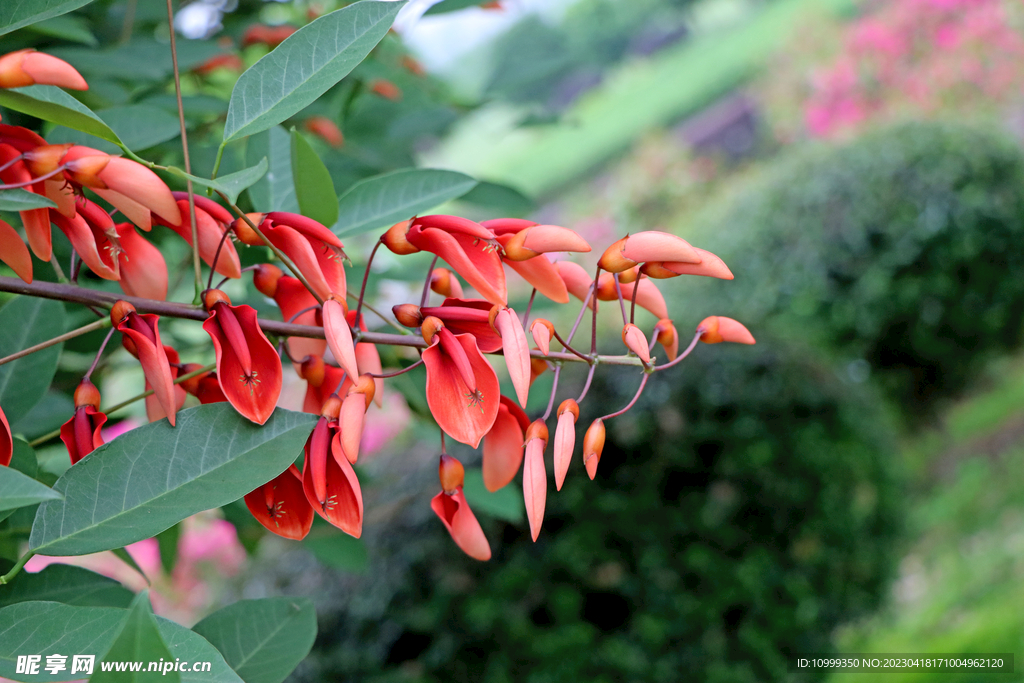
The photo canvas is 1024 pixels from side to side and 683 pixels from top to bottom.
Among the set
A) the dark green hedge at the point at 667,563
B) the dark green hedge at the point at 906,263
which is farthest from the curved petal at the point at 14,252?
the dark green hedge at the point at 906,263

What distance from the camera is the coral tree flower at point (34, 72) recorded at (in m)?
0.28

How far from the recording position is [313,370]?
39 cm

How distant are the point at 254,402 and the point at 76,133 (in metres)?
0.25

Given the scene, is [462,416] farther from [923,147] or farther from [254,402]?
[923,147]

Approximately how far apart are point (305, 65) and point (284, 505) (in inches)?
8.6

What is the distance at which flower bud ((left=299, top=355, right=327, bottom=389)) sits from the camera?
0.39m

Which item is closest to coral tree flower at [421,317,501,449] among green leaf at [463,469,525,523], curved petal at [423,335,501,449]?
curved petal at [423,335,501,449]

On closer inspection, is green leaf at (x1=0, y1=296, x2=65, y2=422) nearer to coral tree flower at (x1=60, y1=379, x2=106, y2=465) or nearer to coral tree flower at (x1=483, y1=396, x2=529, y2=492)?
coral tree flower at (x1=60, y1=379, x2=106, y2=465)

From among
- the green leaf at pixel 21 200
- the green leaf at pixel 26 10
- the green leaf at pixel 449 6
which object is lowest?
the green leaf at pixel 449 6

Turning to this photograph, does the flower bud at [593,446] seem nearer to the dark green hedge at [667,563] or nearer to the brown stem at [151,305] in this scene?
the brown stem at [151,305]

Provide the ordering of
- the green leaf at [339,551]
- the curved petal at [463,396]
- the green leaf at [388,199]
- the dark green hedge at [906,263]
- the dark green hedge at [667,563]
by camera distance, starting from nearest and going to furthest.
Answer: the curved petal at [463,396]
the green leaf at [388,199]
the green leaf at [339,551]
the dark green hedge at [667,563]
the dark green hedge at [906,263]

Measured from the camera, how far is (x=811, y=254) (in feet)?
9.73

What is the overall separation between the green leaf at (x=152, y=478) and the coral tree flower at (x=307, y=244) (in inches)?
2.8

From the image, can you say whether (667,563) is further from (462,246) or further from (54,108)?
(54,108)
